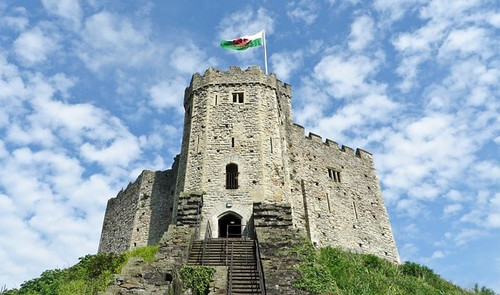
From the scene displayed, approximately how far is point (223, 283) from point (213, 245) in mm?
3402

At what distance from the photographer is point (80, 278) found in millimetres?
17359

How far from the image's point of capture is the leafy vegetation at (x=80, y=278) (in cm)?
1570

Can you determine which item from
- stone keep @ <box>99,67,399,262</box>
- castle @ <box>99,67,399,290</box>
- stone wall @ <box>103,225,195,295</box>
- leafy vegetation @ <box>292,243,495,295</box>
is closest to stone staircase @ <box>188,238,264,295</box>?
stone wall @ <box>103,225,195,295</box>

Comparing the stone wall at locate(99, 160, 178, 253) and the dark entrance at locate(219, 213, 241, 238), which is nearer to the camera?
the dark entrance at locate(219, 213, 241, 238)

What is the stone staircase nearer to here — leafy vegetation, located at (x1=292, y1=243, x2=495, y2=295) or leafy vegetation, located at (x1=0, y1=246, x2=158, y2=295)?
leafy vegetation, located at (x1=292, y1=243, x2=495, y2=295)

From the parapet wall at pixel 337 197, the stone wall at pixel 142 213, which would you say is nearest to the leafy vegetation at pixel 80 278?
the stone wall at pixel 142 213

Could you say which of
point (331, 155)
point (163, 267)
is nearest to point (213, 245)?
point (163, 267)

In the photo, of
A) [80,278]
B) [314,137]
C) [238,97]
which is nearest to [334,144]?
[314,137]

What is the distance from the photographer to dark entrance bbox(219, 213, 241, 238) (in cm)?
1931

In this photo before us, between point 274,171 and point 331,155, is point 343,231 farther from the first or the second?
point 274,171

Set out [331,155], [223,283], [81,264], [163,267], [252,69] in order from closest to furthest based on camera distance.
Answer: [223,283], [163,267], [81,264], [252,69], [331,155]

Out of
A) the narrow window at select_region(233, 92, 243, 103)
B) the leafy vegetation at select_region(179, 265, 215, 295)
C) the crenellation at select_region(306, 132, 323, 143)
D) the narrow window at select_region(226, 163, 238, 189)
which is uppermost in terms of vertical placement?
the crenellation at select_region(306, 132, 323, 143)

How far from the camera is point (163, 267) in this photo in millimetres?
13750

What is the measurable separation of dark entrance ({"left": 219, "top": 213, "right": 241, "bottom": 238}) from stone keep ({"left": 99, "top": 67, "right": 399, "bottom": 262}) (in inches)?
1.8
